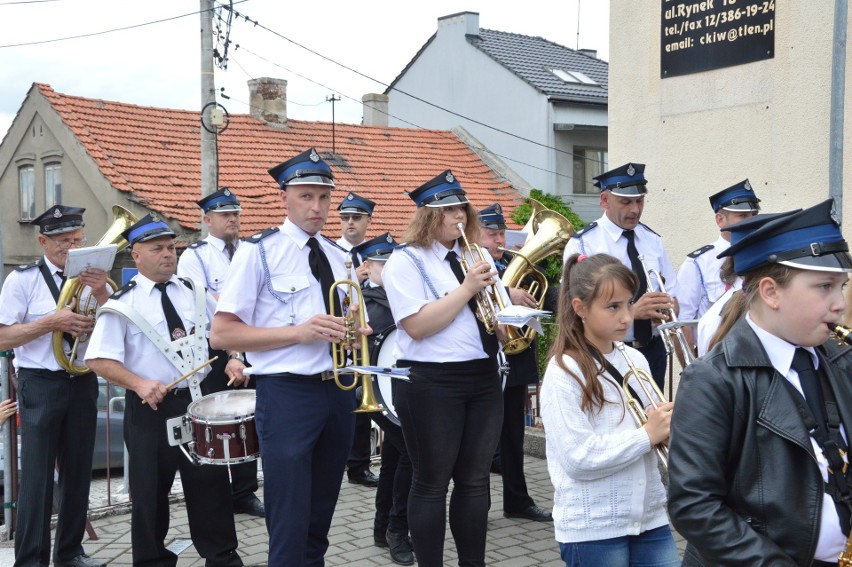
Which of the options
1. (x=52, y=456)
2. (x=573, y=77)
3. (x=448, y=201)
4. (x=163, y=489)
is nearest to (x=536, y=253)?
(x=448, y=201)

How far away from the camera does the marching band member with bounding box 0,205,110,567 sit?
5766 millimetres

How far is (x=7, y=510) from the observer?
6.82 meters

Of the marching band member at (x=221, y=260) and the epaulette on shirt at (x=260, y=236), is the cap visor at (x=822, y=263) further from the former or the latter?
the marching band member at (x=221, y=260)

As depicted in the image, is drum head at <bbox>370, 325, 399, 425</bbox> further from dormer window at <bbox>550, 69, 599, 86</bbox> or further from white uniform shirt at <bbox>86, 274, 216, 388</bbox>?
dormer window at <bbox>550, 69, 599, 86</bbox>

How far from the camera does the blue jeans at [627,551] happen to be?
343 centimetres

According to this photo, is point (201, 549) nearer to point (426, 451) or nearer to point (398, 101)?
point (426, 451)

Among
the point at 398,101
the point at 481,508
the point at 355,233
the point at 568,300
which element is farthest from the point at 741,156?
the point at 398,101

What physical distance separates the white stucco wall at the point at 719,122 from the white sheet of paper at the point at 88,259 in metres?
5.54

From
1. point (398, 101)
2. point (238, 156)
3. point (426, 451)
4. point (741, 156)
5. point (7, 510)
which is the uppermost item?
point (398, 101)

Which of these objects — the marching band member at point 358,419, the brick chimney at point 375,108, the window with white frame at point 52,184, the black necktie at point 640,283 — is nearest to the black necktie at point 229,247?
the marching band member at point 358,419

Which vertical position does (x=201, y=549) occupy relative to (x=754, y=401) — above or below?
below

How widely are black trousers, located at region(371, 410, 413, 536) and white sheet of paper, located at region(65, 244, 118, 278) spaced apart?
1928mm

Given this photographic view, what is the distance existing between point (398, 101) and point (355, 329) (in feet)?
89.7

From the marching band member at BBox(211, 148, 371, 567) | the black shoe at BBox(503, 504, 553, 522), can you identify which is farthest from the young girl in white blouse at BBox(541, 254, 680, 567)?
the black shoe at BBox(503, 504, 553, 522)
